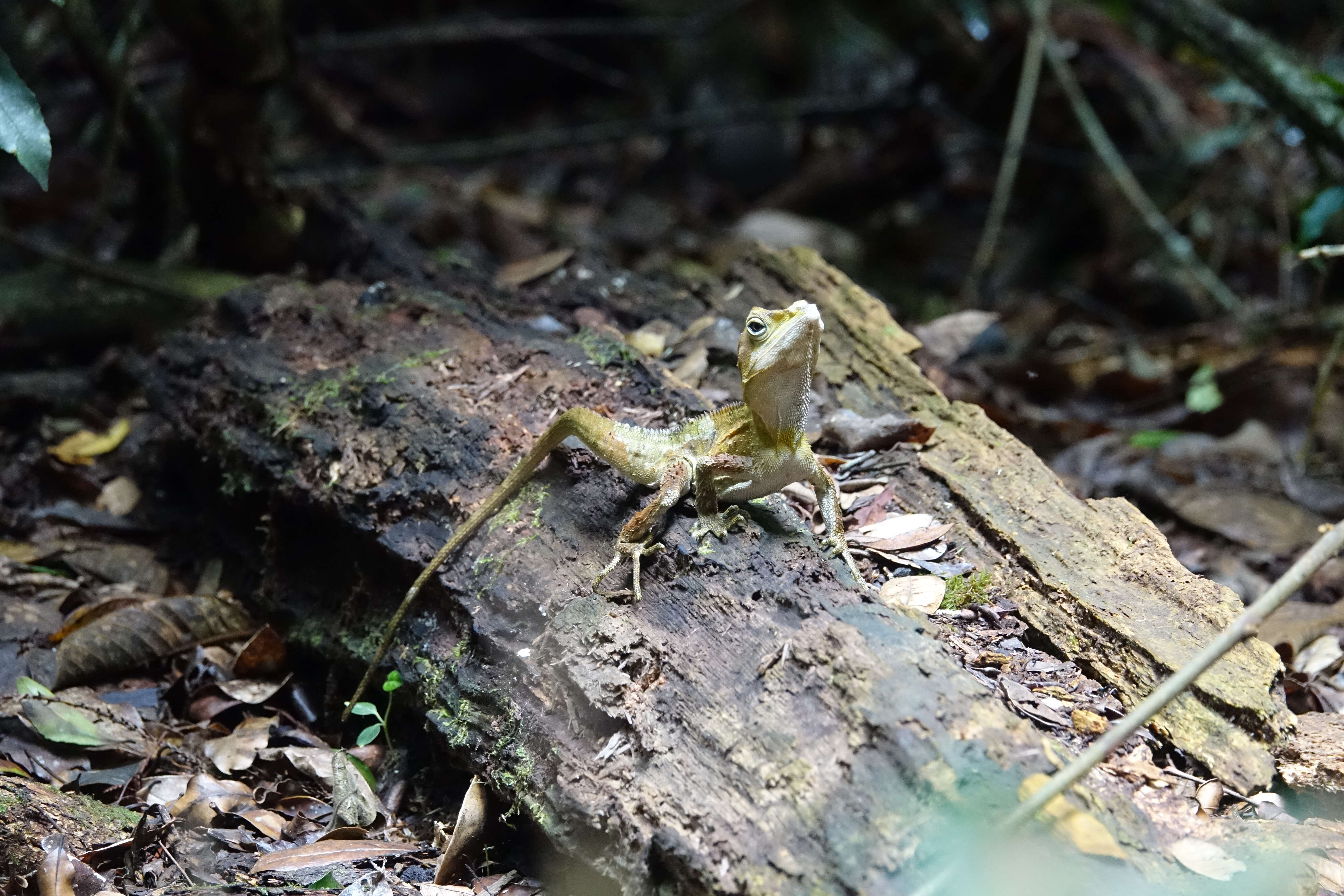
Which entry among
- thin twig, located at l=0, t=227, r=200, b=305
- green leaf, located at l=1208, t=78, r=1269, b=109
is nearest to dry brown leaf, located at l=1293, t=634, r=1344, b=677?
green leaf, located at l=1208, t=78, r=1269, b=109

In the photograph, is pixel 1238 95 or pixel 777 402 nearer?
pixel 777 402

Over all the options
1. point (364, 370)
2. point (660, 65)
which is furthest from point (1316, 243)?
point (660, 65)

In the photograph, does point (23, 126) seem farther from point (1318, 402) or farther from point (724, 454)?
Answer: point (1318, 402)

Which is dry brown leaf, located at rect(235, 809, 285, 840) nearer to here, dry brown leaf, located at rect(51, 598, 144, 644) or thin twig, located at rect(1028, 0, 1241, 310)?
dry brown leaf, located at rect(51, 598, 144, 644)

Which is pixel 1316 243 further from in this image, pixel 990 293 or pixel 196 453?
pixel 196 453

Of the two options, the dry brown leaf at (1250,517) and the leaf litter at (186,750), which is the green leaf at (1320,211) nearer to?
the dry brown leaf at (1250,517)

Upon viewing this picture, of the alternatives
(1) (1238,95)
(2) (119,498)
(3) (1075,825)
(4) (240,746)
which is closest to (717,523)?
(3) (1075,825)
